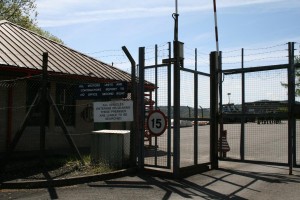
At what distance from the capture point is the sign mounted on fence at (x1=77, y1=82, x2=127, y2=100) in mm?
10055

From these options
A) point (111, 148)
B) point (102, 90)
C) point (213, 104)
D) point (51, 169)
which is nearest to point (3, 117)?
point (51, 169)

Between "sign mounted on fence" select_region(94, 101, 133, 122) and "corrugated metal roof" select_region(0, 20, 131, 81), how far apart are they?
3617 mm

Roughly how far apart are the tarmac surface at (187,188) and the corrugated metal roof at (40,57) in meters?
5.65

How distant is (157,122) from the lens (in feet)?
31.6

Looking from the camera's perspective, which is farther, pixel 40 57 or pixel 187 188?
pixel 40 57

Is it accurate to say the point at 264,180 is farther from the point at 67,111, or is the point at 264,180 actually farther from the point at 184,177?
the point at 67,111

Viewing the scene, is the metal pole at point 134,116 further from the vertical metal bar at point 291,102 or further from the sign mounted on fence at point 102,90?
the vertical metal bar at point 291,102

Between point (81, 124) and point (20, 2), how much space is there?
2967 centimetres

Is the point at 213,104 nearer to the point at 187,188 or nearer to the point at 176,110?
the point at 176,110

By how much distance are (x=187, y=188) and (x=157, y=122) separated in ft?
6.87

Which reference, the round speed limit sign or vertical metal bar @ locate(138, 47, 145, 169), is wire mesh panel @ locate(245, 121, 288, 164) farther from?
vertical metal bar @ locate(138, 47, 145, 169)

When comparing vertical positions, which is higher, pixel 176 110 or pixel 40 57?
pixel 40 57

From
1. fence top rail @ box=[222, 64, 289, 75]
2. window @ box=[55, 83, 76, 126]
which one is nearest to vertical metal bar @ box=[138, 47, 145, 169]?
fence top rail @ box=[222, 64, 289, 75]

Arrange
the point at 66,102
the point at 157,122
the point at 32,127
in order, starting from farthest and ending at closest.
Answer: the point at 66,102 < the point at 32,127 < the point at 157,122
